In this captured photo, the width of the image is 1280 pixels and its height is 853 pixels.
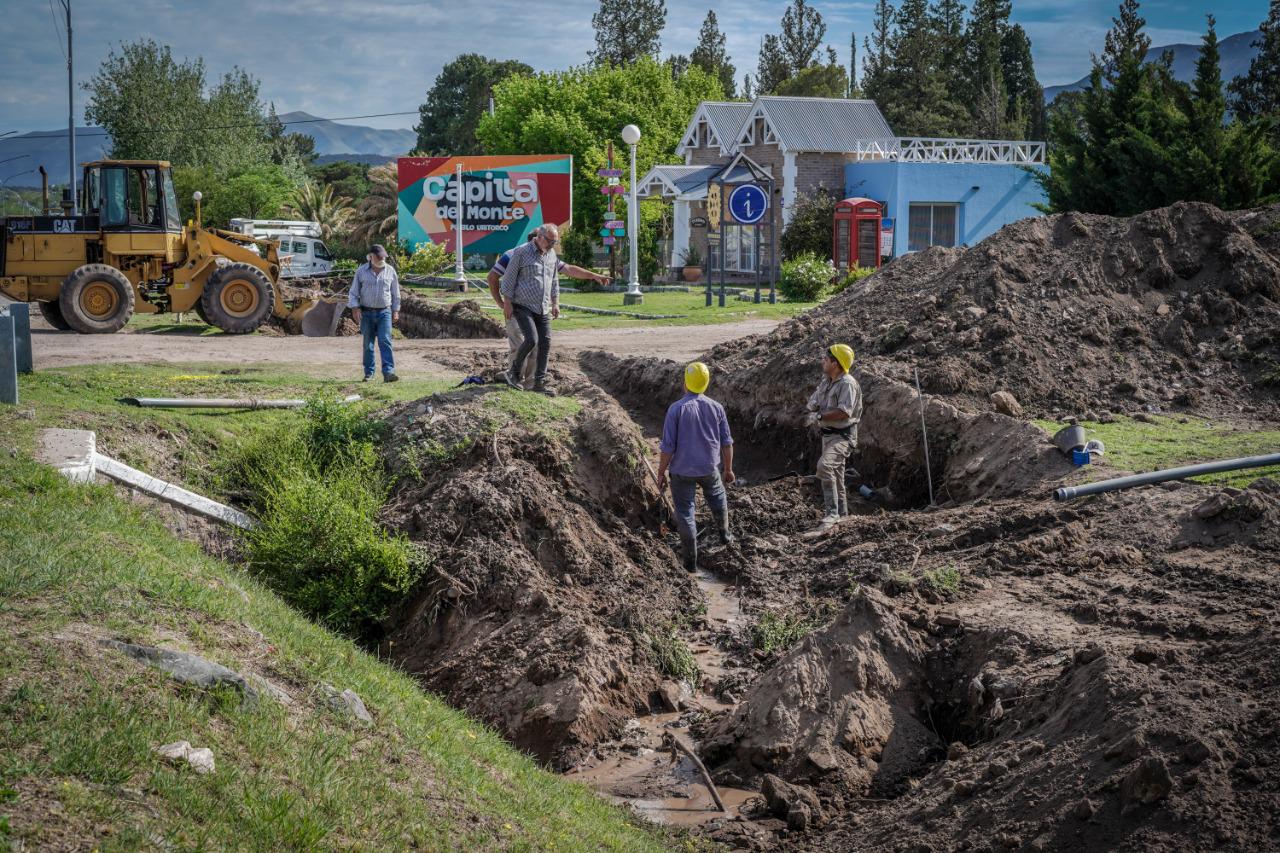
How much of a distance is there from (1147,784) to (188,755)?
4317mm

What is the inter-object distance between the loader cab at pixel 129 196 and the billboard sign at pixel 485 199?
2201cm

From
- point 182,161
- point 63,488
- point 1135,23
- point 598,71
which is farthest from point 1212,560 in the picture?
point 182,161

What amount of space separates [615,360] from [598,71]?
47.6m

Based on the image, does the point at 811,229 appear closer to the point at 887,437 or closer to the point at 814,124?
the point at 814,124

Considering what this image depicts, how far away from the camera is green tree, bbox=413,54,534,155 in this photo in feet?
281

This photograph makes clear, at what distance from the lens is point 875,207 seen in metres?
37.6

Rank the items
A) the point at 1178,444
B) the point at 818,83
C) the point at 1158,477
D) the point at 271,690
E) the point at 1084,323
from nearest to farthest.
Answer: the point at 271,690 → the point at 1158,477 → the point at 1178,444 → the point at 1084,323 → the point at 818,83

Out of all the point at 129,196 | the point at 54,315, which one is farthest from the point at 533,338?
the point at 54,315

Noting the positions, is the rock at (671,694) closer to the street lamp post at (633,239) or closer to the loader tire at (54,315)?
the loader tire at (54,315)

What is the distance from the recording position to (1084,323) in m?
15.1

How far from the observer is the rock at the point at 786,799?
23.1 feet

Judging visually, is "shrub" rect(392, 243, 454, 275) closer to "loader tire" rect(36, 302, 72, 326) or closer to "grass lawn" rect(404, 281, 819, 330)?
"grass lawn" rect(404, 281, 819, 330)

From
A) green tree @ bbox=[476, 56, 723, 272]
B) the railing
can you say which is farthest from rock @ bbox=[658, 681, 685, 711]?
green tree @ bbox=[476, 56, 723, 272]

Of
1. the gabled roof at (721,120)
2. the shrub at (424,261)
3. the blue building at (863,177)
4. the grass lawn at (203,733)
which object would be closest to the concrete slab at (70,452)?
the grass lawn at (203,733)
